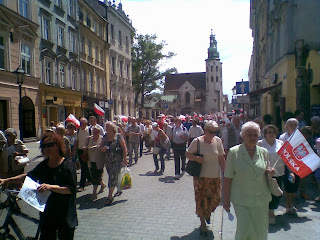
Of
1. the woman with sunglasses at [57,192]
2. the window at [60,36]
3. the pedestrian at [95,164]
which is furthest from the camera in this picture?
the window at [60,36]

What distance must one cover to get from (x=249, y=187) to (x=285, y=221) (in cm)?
221

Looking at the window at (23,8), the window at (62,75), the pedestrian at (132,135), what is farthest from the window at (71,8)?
the pedestrian at (132,135)

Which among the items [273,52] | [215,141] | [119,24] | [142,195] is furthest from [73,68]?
[215,141]

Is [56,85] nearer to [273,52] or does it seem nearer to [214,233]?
[273,52]

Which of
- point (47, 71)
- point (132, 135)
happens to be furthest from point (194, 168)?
point (47, 71)

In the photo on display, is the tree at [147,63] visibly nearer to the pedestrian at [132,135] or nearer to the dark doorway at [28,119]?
the dark doorway at [28,119]

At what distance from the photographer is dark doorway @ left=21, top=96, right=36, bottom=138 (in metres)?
19.1

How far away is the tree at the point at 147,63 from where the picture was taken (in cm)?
4794

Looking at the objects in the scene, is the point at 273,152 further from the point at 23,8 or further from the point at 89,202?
the point at 23,8

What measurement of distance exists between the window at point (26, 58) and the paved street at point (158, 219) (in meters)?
13.7

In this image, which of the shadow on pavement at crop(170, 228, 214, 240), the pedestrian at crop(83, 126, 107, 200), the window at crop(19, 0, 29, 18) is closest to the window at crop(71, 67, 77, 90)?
the window at crop(19, 0, 29, 18)

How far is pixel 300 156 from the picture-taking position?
162 inches

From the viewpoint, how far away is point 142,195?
6824 mm

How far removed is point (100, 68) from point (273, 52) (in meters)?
19.0
